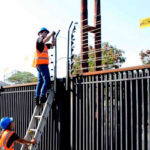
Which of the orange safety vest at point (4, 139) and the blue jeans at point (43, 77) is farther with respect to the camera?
the blue jeans at point (43, 77)

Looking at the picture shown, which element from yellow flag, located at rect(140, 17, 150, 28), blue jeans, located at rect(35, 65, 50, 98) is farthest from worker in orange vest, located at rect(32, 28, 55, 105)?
yellow flag, located at rect(140, 17, 150, 28)

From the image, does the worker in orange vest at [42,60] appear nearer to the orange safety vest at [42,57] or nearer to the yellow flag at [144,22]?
the orange safety vest at [42,57]

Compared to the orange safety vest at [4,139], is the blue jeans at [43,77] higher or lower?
higher

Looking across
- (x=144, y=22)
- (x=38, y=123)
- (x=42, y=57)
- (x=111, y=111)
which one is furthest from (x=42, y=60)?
(x=144, y=22)

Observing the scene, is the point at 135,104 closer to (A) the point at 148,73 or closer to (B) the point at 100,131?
(A) the point at 148,73

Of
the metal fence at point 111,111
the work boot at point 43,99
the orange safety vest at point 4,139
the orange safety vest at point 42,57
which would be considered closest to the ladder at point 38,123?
the work boot at point 43,99

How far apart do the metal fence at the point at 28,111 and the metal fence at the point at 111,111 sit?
0.45 m

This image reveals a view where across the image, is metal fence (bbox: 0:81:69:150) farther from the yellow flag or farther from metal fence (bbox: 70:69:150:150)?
the yellow flag

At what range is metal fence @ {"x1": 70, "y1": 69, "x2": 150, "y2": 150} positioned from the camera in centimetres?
566

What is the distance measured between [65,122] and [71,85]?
35.2 inches

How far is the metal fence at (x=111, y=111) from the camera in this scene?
5.66 meters

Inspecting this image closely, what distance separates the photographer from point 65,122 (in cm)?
739

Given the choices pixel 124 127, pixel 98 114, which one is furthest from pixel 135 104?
pixel 98 114

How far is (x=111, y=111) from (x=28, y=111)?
10.4 ft
